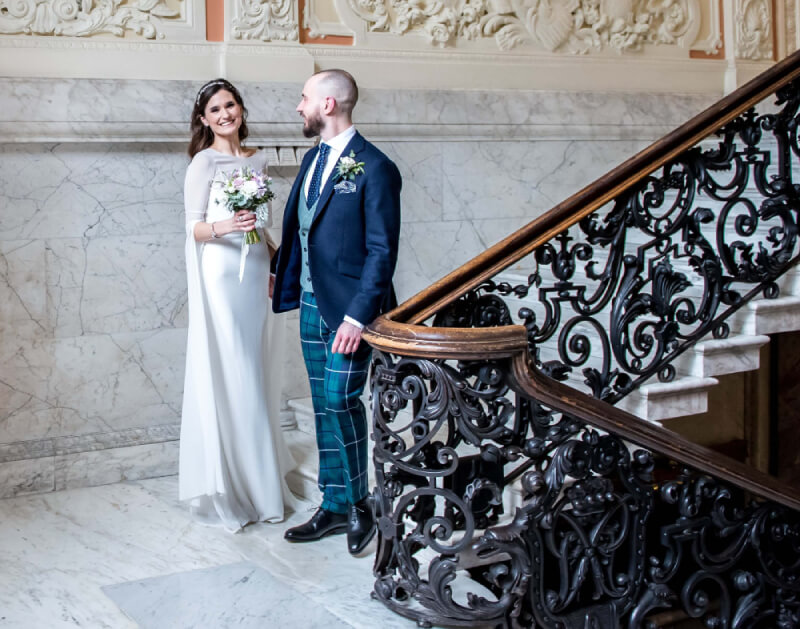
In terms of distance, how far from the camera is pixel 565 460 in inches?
150

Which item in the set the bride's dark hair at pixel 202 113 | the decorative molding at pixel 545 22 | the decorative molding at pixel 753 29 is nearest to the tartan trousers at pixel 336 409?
the bride's dark hair at pixel 202 113

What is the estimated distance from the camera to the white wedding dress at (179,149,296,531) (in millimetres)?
4852

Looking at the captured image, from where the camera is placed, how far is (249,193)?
4590 millimetres

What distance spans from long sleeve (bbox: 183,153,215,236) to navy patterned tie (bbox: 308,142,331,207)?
2.14 ft

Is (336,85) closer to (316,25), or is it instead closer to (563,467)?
(563,467)

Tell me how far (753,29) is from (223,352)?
217 inches

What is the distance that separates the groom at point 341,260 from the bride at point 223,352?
0.34 m

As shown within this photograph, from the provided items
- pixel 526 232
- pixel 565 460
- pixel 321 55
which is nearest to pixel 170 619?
pixel 565 460

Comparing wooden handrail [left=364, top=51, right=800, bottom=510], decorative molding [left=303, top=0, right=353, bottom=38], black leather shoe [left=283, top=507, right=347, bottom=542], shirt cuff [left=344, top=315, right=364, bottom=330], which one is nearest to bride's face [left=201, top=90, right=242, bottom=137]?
shirt cuff [left=344, top=315, right=364, bottom=330]

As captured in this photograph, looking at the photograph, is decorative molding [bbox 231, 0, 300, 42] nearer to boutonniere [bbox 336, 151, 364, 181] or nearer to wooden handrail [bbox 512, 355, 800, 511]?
boutonniere [bbox 336, 151, 364, 181]

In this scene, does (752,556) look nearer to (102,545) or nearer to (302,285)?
(302,285)

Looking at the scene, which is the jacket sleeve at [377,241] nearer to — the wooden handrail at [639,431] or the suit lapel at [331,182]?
the suit lapel at [331,182]

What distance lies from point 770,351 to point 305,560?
5.26 metres

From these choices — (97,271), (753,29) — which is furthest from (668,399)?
(753,29)
